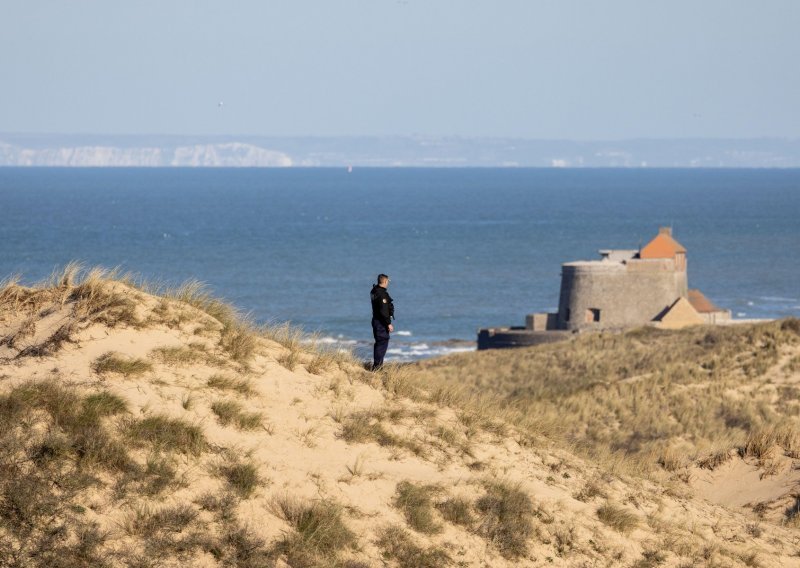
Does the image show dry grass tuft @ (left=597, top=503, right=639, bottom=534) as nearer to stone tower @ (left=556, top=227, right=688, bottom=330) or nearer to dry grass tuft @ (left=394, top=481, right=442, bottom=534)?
dry grass tuft @ (left=394, top=481, right=442, bottom=534)

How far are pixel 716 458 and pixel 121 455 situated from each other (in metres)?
9.37

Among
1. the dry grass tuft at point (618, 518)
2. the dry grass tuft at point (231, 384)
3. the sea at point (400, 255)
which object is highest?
the dry grass tuft at point (231, 384)

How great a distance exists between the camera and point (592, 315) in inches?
2483

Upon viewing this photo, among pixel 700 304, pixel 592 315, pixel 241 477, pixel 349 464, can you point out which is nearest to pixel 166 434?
pixel 241 477

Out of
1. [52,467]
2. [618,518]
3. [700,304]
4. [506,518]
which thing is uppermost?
[52,467]

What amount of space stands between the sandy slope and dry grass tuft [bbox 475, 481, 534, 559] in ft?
0.27

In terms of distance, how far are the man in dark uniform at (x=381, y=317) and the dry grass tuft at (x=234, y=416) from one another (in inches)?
108

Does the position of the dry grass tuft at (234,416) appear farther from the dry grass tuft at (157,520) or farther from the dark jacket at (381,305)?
the dark jacket at (381,305)

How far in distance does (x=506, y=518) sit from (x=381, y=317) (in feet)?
12.3

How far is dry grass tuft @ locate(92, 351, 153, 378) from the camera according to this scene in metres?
13.0

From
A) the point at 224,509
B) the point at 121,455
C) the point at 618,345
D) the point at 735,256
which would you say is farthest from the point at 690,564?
the point at 735,256

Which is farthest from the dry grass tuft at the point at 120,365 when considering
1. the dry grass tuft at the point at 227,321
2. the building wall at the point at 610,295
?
the building wall at the point at 610,295

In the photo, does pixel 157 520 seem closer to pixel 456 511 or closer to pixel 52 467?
pixel 52 467

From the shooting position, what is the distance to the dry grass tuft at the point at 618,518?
13242 millimetres
